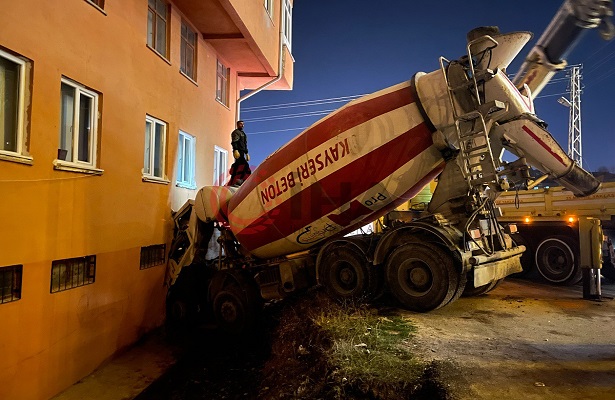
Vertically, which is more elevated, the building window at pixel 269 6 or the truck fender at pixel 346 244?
the building window at pixel 269 6

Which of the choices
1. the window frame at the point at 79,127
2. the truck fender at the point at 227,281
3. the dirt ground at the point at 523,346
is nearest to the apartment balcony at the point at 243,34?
the window frame at the point at 79,127

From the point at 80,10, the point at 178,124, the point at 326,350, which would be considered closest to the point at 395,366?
the point at 326,350

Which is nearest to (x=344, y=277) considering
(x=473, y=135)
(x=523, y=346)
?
(x=523, y=346)

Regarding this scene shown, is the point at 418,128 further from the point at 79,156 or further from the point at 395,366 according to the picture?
the point at 79,156

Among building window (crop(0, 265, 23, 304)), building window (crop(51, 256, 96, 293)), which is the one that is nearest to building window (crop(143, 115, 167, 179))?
building window (crop(51, 256, 96, 293))

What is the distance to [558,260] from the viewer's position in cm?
880

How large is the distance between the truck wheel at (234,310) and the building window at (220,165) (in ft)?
16.1

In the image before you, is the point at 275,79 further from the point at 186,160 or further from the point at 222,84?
the point at 186,160

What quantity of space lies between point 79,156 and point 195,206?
230 centimetres

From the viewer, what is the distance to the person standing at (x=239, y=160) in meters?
8.86

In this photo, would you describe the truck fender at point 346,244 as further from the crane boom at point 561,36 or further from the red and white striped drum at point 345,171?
the crane boom at point 561,36

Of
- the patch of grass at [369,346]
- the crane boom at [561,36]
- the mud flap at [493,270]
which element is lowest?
the patch of grass at [369,346]

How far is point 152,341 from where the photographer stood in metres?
7.73

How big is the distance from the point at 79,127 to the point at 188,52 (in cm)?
444
